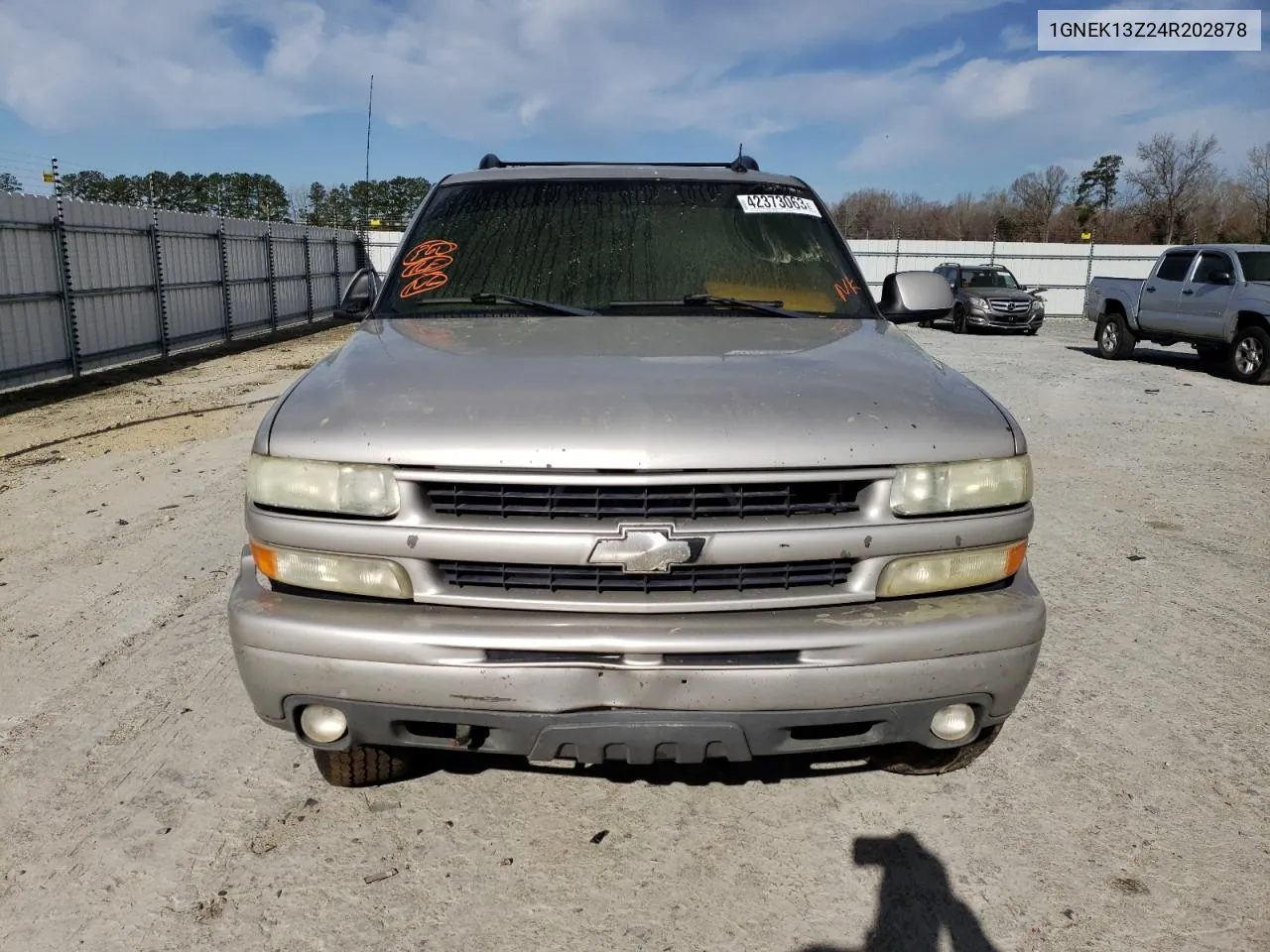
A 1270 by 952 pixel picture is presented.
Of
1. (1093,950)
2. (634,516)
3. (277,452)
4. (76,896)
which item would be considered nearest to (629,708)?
(634,516)

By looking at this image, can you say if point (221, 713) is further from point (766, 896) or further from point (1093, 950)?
point (1093, 950)

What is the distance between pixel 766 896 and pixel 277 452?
167 cm

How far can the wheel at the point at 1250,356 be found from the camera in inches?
521

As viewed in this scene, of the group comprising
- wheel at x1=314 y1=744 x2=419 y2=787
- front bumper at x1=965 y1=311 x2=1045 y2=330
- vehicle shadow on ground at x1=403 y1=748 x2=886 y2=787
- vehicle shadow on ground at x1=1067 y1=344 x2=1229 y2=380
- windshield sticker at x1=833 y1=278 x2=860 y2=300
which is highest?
windshield sticker at x1=833 y1=278 x2=860 y2=300

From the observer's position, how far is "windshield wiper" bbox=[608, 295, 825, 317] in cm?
330

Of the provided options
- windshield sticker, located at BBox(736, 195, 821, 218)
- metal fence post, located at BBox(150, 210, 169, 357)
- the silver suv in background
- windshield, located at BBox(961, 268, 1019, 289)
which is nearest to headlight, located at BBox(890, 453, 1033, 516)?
windshield sticker, located at BBox(736, 195, 821, 218)

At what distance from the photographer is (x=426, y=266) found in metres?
3.54

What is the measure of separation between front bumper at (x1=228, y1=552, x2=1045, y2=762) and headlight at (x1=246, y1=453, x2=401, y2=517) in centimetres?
24

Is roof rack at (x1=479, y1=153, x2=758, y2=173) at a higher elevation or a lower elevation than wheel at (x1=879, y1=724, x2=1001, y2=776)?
higher

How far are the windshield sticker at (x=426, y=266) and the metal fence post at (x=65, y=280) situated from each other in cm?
1121

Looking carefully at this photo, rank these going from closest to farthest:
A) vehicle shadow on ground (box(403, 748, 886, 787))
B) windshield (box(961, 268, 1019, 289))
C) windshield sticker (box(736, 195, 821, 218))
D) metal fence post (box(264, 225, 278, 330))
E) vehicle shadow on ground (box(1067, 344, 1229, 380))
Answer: vehicle shadow on ground (box(403, 748, 886, 787)) → windshield sticker (box(736, 195, 821, 218)) → vehicle shadow on ground (box(1067, 344, 1229, 380)) → metal fence post (box(264, 225, 278, 330)) → windshield (box(961, 268, 1019, 289))

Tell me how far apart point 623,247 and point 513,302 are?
52 cm

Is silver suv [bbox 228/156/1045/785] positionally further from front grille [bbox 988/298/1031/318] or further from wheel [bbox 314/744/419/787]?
front grille [bbox 988/298/1031/318]

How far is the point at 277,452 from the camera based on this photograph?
226 centimetres
